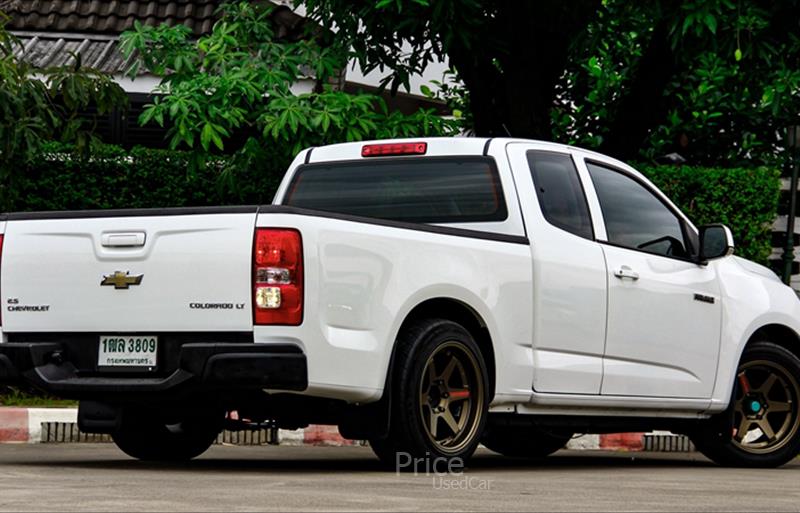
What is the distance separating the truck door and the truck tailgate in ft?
6.26

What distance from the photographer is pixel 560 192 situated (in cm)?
1010

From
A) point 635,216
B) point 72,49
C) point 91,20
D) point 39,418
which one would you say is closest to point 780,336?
point 635,216

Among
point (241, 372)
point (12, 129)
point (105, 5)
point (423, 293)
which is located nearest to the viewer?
point (241, 372)

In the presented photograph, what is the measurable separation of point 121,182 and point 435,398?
8.60 meters

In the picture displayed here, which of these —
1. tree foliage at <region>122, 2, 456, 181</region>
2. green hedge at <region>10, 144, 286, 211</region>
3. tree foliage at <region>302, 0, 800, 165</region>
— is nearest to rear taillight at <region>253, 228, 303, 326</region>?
tree foliage at <region>302, 0, 800, 165</region>

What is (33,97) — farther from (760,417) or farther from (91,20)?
(91,20)

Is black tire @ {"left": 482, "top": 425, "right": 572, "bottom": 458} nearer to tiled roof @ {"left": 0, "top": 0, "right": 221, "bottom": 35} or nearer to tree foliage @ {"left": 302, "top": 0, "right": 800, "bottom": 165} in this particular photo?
tree foliage @ {"left": 302, "top": 0, "right": 800, "bottom": 165}

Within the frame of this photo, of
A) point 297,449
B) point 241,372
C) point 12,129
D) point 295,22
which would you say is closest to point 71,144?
point 12,129

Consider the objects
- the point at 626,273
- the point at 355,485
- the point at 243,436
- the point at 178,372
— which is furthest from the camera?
the point at 243,436

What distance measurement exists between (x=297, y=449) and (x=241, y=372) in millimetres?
4138

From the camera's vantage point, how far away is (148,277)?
341 inches

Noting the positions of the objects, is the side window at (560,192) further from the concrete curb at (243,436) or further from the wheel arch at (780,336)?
the concrete curb at (243,436)

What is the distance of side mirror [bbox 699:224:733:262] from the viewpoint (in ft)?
35.4

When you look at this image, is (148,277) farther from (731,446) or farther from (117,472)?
(731,446)
